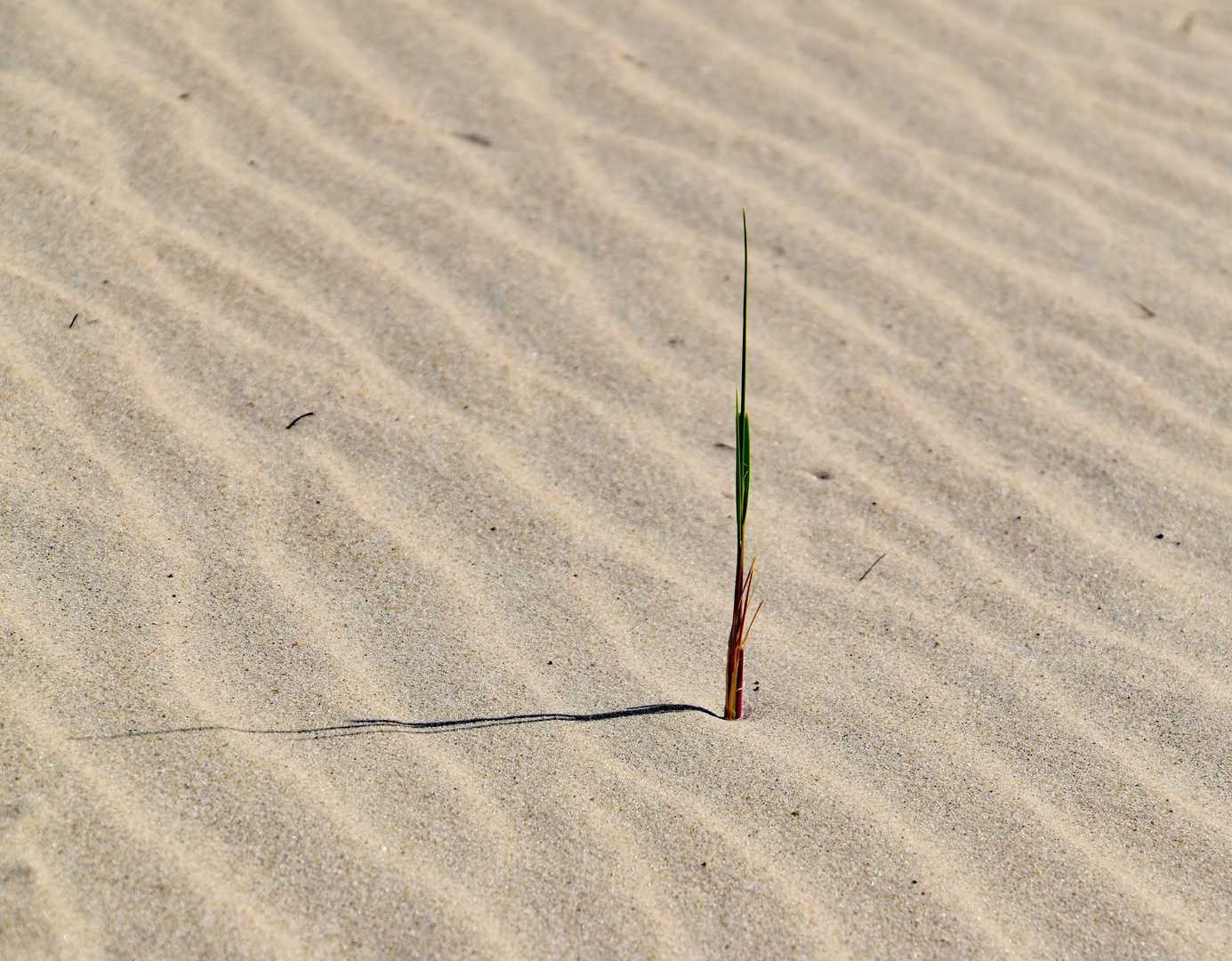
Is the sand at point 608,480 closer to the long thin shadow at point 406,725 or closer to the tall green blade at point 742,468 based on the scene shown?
the long thin shadow at point 406,725

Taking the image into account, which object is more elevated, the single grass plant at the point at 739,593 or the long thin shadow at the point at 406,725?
the single grass plant at the point at 739,593

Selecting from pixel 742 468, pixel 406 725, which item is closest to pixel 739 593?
pixel 742 468

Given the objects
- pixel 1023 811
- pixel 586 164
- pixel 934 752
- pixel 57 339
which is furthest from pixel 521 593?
pixel 586 164

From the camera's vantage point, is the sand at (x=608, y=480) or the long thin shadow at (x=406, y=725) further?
the long thin shadow at (x=406, y=725)

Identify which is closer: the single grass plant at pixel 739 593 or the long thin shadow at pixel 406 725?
the single grass plant at pixel 739 593

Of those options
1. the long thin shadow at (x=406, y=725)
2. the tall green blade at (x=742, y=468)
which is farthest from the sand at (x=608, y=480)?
the tall green blade at (x=742, y=468)

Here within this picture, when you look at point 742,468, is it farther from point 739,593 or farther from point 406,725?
point 406,725
